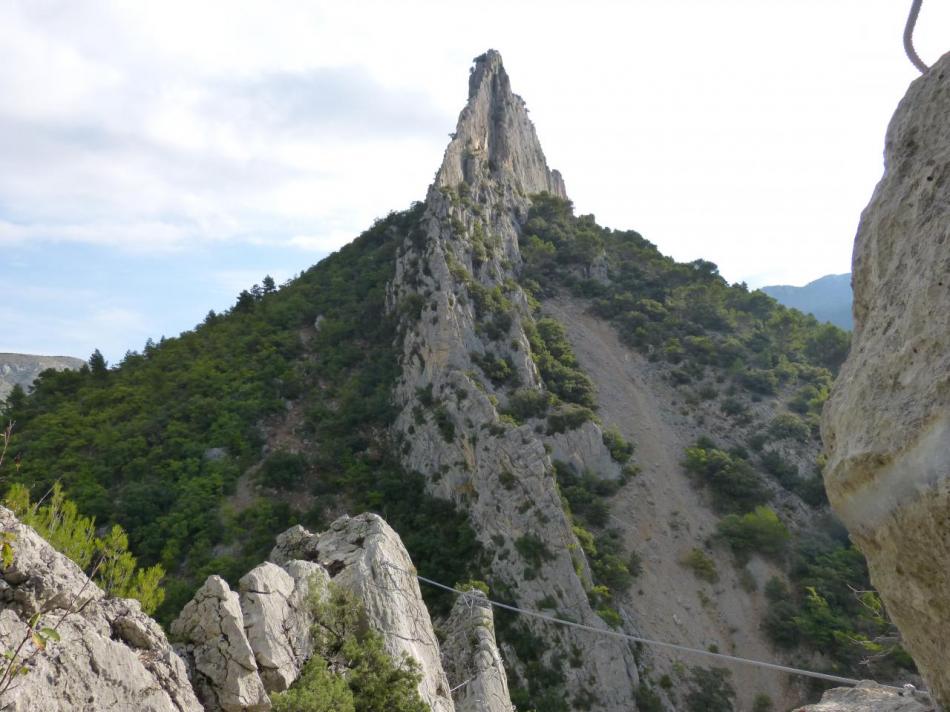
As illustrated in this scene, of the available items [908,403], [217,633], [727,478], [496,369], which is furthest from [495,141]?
[908,403]

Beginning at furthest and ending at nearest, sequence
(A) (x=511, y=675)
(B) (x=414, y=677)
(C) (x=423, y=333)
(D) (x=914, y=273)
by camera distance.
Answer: (C) (x=423, y=333) < (A) (x=511, y=675) < (B) (x=414, y=677) < (D) (x=914, y=273)

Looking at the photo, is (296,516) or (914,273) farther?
(296,516)

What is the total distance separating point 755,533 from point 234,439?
26.0 meters

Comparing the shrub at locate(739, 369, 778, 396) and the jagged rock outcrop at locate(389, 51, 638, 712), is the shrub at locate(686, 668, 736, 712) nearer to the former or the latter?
the jagged rock outcrop at locate(389, 51, 638, 712)

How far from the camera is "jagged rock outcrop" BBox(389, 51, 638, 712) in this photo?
939 inches

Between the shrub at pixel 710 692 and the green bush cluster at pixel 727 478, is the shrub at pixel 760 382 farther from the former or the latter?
the shrub at pixel 710 692

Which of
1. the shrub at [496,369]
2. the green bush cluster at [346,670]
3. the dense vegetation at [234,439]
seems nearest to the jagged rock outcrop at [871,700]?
the green bush cluster at [346,670]

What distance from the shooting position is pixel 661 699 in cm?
2227

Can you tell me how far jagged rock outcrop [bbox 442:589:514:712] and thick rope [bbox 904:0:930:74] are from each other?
1215 centimetres

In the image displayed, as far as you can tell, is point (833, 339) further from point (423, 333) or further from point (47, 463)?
point (47, 463)

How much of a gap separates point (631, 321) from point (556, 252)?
1143 cm

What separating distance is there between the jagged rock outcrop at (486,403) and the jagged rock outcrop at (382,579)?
43.2ft

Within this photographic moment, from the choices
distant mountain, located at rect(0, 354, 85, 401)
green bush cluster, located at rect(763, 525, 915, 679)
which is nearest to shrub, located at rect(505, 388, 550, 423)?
green bush cluster, located at rect(763, 525, 915, 679)

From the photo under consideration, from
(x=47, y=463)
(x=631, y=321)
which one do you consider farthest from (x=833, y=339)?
(x=47, y=463)
